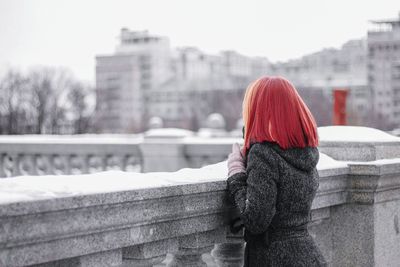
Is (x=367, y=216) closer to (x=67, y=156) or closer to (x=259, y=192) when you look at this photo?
(x=259, y=192)

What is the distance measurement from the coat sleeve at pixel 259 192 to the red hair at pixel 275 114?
0.07 meters

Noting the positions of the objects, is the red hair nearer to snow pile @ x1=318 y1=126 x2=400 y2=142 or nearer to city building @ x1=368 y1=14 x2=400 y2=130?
snow pile @ x1=318 y1=126 x2=400 y2=142

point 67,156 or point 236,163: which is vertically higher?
point 236,163

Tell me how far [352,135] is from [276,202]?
2.00 meters

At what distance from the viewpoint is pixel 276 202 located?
13.2ft

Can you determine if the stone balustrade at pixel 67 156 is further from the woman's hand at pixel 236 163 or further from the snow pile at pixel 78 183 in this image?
the snow pile at pixel 78 183

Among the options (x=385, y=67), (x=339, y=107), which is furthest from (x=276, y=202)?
(x=385, y=67)

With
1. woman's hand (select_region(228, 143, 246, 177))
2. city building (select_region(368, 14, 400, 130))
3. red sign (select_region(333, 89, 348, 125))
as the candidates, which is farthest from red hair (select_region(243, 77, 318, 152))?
city building (select_region(368, 14, 400, 130))

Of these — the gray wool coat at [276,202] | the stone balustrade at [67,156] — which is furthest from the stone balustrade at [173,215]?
the stone balustrade at [67,156]

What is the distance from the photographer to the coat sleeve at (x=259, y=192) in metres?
3.92

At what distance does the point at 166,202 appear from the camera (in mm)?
3768

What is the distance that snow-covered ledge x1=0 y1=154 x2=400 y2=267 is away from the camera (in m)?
3.07

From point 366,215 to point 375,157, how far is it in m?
0.39

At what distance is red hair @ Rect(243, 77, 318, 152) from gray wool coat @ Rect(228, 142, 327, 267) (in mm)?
48
